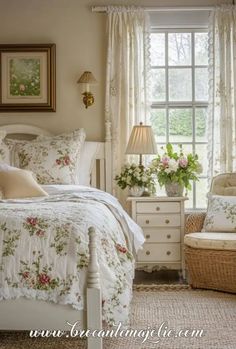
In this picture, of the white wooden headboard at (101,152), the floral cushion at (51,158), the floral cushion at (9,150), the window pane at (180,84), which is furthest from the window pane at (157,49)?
the floral cushion at (9,150)

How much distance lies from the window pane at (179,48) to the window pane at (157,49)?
6cm

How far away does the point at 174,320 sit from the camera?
3342 mm

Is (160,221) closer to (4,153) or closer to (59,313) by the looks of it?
(4,153)

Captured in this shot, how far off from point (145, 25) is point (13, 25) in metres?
1.20

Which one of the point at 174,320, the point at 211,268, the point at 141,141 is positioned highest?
the point at 141,141

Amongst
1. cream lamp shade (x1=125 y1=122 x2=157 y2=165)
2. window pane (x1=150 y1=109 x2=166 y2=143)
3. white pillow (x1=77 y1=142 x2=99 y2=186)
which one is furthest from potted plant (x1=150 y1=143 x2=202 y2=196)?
white pillow (x1=77 y1=142 x2=99 y2=186)

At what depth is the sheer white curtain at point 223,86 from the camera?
4.84 m

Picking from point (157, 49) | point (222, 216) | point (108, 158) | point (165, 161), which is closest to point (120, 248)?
point (222, 216)

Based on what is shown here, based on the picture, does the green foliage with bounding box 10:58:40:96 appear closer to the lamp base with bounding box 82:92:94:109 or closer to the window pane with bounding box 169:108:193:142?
the lamp base with bounding box 82:92:94:109

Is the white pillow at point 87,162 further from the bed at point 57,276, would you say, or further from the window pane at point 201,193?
the bed at point 57,276

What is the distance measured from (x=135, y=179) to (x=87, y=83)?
97cm

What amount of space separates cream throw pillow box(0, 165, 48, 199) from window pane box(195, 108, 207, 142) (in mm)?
1927

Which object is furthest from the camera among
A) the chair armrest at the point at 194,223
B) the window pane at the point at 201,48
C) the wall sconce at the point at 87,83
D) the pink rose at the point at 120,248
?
the window pane at the point at 201,48

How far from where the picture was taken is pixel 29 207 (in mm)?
2965
